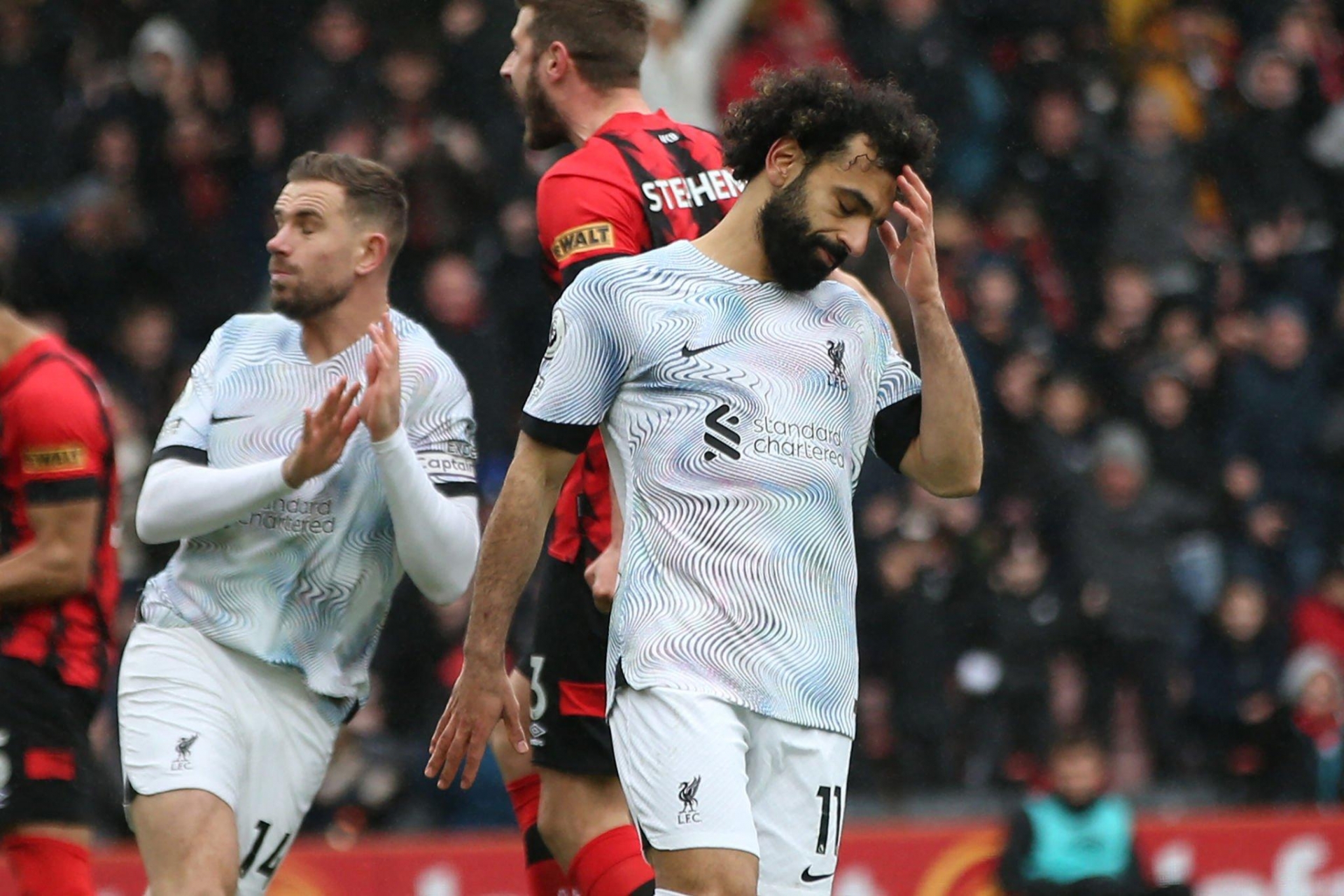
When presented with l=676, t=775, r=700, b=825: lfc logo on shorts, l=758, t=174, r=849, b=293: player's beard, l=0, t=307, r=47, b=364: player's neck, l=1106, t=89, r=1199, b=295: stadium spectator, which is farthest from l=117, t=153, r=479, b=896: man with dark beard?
l=1106, t=89, r=1199, b=295: stadium spectator

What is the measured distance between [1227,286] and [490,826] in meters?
6.21

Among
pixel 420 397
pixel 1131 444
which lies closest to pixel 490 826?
pixel 1131 444

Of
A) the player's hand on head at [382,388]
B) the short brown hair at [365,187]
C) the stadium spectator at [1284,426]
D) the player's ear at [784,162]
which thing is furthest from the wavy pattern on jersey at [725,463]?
the stadium spectator at [1284,426]

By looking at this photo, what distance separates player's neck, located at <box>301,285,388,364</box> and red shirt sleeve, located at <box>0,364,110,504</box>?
74 centimetres

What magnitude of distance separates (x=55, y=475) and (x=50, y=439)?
0.11 meters

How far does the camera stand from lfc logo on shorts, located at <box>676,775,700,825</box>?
4.79m

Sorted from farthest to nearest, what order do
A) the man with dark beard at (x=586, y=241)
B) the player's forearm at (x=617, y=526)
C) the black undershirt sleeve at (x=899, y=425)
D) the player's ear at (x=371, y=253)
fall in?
1. the player's ear at (x=371, y=253)
2. the man with dark beard at (x=586, y=241)
3. the player's forearm at (x=617, y=526)
4. the black undershirt sleeve at (x=899, y=425)

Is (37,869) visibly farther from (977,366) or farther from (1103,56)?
(1103,56)

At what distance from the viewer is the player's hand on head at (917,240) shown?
5.12m

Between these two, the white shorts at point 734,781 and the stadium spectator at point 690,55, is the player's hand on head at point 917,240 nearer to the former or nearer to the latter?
the white shorts at point 734,781

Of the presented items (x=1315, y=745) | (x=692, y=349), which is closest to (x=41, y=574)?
(x=692, y=349)

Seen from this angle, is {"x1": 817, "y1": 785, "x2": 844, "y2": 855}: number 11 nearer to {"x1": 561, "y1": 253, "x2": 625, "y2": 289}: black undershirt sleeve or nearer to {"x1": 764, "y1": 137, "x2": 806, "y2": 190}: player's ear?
{"x1": 764, "y1": 137, "x2": 806, "y2": 190}: player's ear

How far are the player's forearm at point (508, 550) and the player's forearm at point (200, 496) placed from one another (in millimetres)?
948

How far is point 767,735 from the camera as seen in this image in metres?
4.95
